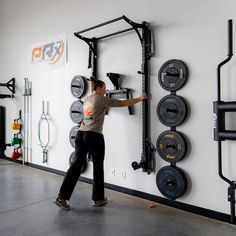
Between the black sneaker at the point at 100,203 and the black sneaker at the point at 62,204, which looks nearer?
the black sneaker at the point at 62,204

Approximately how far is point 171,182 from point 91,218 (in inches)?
43.9

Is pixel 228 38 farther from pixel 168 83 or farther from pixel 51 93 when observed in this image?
pixel 51 93

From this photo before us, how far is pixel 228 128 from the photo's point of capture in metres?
2.97

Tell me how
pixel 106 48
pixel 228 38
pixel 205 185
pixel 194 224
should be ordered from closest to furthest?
pixel 228 38 → pixel 194 224 → pixel 205 185 → pixel 106 48

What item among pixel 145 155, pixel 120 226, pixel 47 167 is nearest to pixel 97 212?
pixel 120 226

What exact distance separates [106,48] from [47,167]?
2.83m

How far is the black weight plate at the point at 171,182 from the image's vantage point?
10.9 ft

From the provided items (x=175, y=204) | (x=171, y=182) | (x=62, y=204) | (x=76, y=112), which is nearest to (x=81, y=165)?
(x=62, y=204)

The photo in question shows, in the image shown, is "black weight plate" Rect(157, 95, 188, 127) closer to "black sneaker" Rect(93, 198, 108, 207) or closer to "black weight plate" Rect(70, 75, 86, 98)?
"black sneaker" Rect(93, 198, 108, 207)

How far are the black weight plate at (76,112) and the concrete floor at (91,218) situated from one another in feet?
4.12

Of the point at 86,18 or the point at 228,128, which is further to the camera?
the point at 86,18

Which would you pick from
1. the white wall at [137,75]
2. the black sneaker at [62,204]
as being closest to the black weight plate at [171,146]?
the white wall at [137,75]

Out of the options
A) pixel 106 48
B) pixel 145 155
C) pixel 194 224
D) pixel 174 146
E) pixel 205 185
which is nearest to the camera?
pixel 194 224

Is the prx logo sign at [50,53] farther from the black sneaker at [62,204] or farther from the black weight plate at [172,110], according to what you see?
the black sneaker at [62,204]
